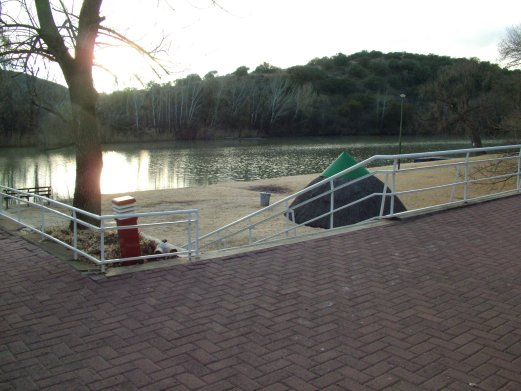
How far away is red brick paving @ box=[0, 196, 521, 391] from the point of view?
11.3 ft

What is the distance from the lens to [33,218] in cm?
1848

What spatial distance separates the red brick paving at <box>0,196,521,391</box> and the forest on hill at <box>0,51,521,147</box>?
1872 inches

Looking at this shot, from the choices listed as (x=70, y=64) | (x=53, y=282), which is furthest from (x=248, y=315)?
(x=70, y=64)

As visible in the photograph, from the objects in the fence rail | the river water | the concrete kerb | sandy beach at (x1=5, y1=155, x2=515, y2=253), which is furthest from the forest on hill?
the concrete kerb

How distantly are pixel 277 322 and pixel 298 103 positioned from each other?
11462cm

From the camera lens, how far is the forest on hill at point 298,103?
190ft

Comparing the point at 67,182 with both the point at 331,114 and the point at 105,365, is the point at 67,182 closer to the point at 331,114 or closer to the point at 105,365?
the point at 105,365

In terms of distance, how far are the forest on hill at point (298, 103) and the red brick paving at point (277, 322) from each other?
47.5 metres

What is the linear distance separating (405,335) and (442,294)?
1124mm

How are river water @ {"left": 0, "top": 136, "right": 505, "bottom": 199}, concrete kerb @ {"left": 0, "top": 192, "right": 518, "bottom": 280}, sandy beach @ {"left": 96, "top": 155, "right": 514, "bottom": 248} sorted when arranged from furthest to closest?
river water @ {"left": 0, "top": 136, "right": 505, "bottom": 199} → sandy beach @ {"left": 96, "top": 155, "right": 514, "bottom": 248} → concrete kerb @ {"left": 0, "top": 192, "right": 518, "bottom": 280}

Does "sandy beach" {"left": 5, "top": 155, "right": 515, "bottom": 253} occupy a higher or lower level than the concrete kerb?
lower

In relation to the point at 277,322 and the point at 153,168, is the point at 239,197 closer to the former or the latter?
the point at 277,322

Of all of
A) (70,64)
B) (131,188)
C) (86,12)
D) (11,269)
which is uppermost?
(86,12)

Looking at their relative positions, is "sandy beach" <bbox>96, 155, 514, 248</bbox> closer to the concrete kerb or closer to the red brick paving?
the concrete kerb
